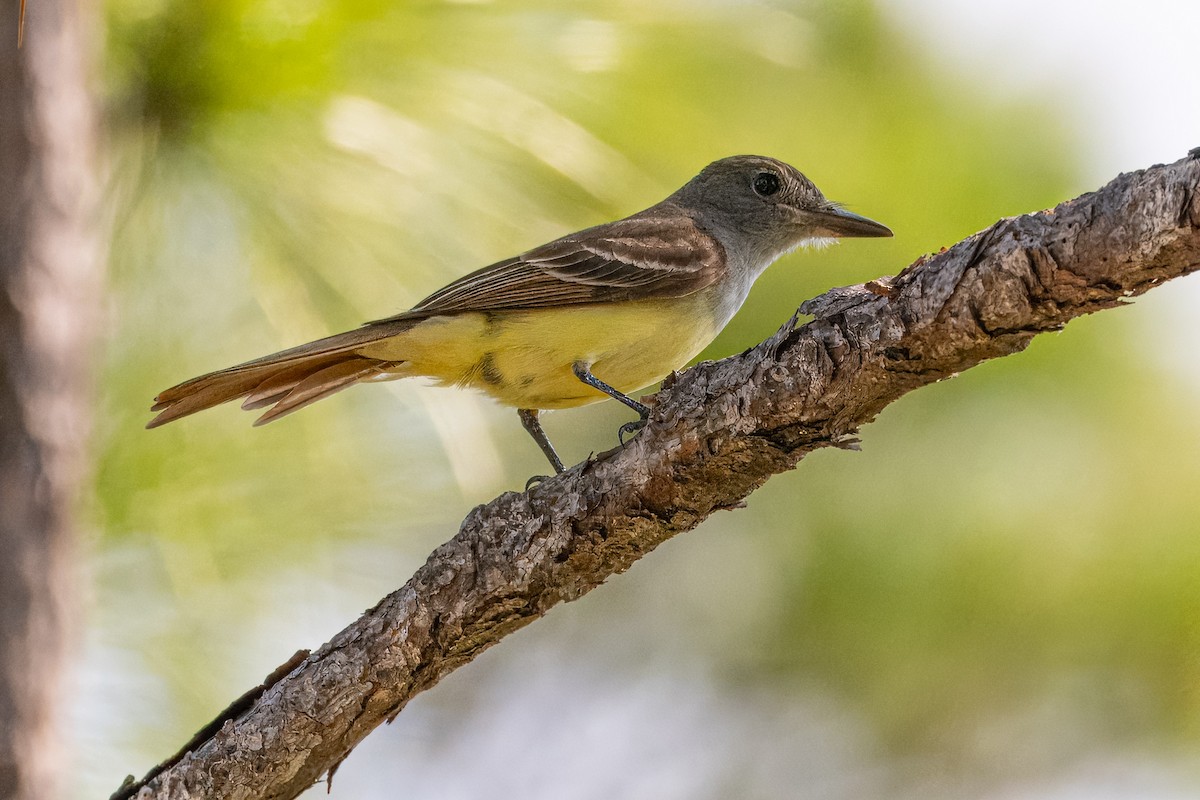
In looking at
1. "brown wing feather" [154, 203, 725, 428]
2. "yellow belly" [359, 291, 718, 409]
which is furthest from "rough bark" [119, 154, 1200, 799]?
"yellow belly" [359, 291, 718, 409]

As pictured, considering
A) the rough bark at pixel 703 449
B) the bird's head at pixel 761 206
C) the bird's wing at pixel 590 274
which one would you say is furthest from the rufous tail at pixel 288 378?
the bird's head at pixel 761 206

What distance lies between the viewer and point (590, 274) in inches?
183

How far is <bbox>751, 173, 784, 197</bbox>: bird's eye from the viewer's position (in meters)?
5.39

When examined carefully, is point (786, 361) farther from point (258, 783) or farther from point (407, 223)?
point (407, 223)

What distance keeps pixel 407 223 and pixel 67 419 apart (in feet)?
5.34

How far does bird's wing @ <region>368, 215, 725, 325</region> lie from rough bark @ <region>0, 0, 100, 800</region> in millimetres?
1179

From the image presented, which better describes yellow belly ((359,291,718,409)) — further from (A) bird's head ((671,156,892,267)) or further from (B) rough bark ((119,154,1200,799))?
(B) rough bark ((119,154,1200,799))

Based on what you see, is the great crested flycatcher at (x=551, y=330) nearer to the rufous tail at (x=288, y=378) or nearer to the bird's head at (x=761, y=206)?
the rufous tail at (x=288, y=378)

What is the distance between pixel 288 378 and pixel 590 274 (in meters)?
1.19

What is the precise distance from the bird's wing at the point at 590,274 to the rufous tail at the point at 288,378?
0.55ft

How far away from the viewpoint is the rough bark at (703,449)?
2236 mm

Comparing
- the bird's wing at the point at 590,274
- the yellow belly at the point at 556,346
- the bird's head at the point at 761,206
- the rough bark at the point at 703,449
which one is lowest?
the rough bark at the point at 703,449

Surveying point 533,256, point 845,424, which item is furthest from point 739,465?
point 533,256

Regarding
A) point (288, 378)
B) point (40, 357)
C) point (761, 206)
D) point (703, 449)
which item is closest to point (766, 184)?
point (761, 206)
